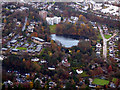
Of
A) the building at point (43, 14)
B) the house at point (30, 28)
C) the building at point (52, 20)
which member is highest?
the building at point (43, 14)

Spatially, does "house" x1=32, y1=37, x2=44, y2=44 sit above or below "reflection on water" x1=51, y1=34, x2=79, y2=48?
above

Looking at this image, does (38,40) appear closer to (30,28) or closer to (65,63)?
(30,28)

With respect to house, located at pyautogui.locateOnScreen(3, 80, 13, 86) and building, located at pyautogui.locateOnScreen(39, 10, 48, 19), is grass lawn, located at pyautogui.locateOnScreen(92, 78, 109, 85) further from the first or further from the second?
building, located at pyautogui.locateOnScreen(39, 10, 48, 19)

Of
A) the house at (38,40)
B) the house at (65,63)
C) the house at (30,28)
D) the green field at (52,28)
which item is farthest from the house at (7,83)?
the green field at (52,28)

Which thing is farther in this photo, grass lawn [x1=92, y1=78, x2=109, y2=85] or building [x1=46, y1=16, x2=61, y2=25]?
building [x1=46, y1=16, x2=61, y2=25]

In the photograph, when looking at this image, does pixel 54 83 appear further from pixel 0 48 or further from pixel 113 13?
pixel 113 13

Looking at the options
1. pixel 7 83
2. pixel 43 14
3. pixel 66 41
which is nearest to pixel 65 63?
pixel 7 83

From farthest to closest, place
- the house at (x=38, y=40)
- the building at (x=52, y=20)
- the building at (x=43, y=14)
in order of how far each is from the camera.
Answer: the building at (x=43, y=14) → the building at (x=52, y=20) → the house at (x=38, y=40)

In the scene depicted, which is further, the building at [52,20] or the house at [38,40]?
the building at [52,20]

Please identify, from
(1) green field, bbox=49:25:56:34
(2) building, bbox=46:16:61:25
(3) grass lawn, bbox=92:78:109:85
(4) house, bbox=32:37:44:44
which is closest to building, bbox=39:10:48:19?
(2) building, bbox=46:16:61:25

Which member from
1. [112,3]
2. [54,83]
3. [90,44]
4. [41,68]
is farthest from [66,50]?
[112,3]

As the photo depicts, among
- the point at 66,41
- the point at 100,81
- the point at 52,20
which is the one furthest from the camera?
the point at 52,20

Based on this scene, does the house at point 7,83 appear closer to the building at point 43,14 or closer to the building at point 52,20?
the building at point 52,20
